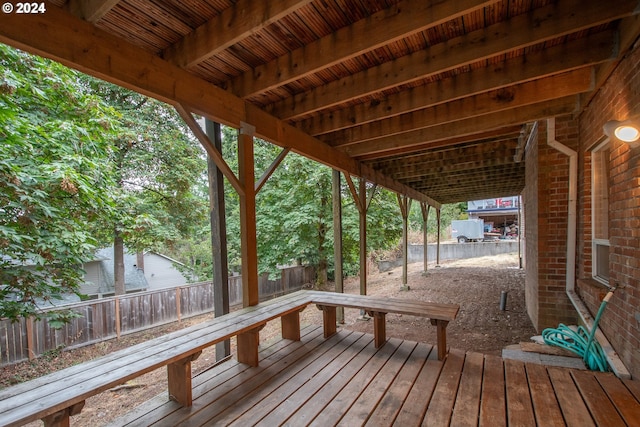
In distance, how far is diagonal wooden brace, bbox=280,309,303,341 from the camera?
3.08 m

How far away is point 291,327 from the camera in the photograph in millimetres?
3090

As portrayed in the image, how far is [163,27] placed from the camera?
1.94 m

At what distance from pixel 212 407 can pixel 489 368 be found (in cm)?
215

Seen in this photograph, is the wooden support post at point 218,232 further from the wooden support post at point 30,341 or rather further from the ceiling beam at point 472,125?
the wooden support post at point 30,341

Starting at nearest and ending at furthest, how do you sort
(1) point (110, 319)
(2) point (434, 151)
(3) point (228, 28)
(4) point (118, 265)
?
1. (3) point (228, 28)
2. (2) point (434, 151)
3. (1) point (110, 319)
4. (4) point (118, 265)

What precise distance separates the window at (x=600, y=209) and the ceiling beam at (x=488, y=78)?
34.4 inches

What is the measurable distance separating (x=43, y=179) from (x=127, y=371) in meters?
3.01

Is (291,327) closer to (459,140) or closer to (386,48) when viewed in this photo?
(386,48)

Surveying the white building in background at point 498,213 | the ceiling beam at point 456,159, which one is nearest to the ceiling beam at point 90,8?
the ceiling beam at point 456,159

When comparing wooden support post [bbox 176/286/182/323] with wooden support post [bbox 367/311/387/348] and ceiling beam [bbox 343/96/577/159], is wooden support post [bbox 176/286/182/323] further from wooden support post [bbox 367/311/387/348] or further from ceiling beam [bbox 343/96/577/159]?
wooden support post [bbox 367/311/387/348]

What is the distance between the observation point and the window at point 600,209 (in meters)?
2.67

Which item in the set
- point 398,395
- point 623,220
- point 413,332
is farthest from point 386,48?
point 413,332

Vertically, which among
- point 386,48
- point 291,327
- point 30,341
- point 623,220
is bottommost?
point 30,341

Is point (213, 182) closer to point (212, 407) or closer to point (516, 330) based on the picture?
point (212, 407)
